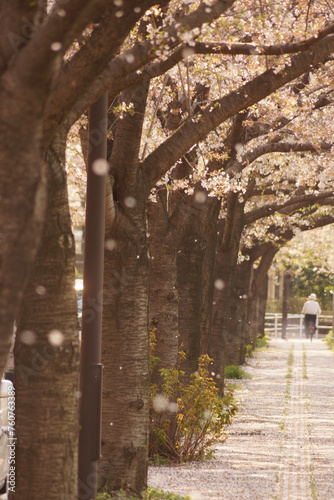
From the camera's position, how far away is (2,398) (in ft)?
18.9

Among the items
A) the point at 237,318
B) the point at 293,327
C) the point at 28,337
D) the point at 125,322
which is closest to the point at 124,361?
the point at 125,322

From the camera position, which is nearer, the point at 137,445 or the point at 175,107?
the point at 137,445

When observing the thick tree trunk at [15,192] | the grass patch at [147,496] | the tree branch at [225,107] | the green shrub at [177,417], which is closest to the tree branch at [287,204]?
the green shrub at [177,417]

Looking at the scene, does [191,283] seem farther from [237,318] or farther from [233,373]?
[237,318]

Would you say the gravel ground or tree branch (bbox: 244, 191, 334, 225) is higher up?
tree branch (bbox: 244, 191, 334, 225)

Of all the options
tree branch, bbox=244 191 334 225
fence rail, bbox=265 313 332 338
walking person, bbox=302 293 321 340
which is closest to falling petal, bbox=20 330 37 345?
tree branch, bbox=244 191 334 225

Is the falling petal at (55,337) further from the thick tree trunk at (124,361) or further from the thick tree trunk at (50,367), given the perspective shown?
the thick tree trunk at (124,361)

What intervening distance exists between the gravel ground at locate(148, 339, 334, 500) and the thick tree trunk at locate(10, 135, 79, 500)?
122 inches

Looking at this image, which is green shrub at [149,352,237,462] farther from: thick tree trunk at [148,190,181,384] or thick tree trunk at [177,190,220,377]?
thick tree trunk at [177,190,220,377]

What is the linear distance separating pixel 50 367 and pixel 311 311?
118 ft

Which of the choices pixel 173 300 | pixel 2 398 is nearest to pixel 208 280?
pixel 173 300

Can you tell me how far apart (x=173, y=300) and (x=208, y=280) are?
4107 millimetres

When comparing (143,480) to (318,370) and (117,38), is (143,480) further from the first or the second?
(318,370)

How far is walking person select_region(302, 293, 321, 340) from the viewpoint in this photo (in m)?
40.2
